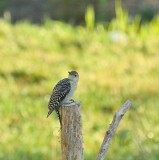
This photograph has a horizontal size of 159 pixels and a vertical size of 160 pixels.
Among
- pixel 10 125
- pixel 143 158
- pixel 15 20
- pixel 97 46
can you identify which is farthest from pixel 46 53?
pixel 143 158

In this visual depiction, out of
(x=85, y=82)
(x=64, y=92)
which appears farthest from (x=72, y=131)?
(x=85, y=82)

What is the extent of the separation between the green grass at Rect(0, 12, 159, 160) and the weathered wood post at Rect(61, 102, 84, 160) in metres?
2.59

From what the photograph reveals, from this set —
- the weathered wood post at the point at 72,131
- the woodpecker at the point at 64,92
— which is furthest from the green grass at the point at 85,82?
the weathered wood post at the point at 72,131

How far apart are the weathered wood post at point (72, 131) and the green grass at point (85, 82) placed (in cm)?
259

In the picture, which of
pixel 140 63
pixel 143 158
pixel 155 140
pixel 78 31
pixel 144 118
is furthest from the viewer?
pixel 78 31

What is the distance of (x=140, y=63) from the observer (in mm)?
10680

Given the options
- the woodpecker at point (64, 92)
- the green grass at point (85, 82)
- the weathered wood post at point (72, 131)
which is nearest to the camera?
the weathered wood post at point (72, 131)

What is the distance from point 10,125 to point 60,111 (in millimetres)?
3852

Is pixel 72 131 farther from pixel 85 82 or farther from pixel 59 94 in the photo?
pixel 85 82

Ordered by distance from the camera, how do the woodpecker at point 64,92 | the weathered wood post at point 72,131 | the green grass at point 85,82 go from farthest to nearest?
1. the green grass at point 85,82
2. the woodpecker at point 64,92
3. the weathered wood post at point 72,131

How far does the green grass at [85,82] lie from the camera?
7445mm

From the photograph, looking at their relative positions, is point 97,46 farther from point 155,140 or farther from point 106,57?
point 155,140

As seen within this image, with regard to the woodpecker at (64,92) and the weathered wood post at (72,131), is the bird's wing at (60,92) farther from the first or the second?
the weathered wood post at (72,131)

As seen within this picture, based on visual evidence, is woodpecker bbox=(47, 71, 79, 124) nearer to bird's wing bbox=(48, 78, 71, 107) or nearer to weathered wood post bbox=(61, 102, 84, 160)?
bird's wing bbox=(48, 78, 71, 107)
